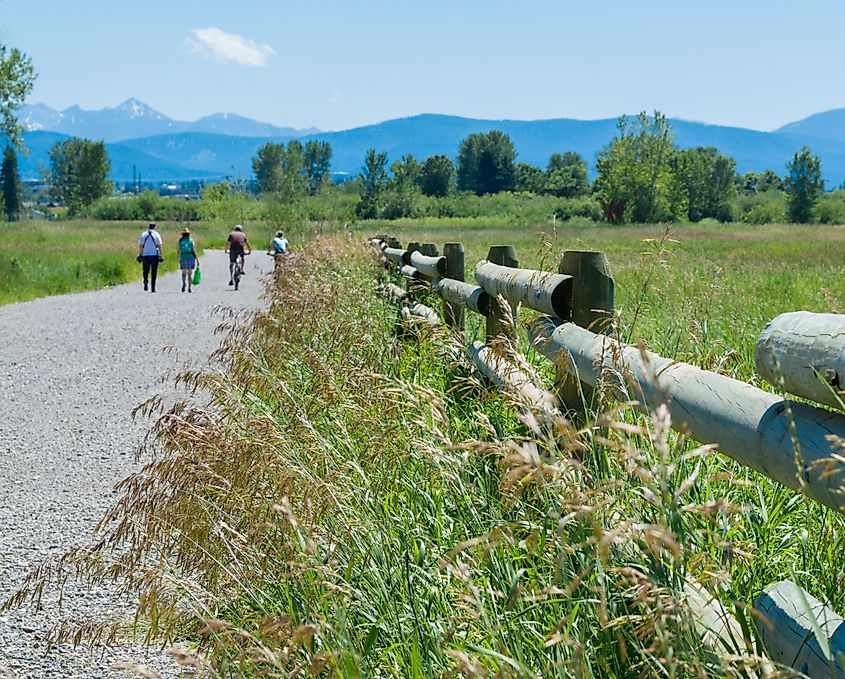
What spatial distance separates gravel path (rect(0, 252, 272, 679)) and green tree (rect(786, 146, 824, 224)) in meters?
102

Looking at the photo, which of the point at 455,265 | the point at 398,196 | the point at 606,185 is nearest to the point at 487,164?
the point at 398,196

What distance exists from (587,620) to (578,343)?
121cm

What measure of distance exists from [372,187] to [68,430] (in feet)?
331

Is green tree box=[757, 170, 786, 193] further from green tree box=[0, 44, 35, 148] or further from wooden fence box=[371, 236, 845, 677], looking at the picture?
wooden fence box=[371, 236, 845, 677]

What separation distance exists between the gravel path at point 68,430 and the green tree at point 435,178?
5349 inches

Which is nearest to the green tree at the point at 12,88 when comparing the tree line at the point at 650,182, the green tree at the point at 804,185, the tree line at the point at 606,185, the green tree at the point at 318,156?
the tree line at the point at 606,185

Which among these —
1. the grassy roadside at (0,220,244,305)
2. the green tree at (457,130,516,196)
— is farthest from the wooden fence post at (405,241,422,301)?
the green tree at (457,130,516,196)

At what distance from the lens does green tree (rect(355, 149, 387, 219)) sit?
345 ft

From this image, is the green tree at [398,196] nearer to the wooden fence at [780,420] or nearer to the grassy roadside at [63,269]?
the grassy roadside at [63,269]

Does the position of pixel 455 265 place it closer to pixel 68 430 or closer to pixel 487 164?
pixel 68 430

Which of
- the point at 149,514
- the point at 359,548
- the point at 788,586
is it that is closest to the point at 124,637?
the point at 149,514

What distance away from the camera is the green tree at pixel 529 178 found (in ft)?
536

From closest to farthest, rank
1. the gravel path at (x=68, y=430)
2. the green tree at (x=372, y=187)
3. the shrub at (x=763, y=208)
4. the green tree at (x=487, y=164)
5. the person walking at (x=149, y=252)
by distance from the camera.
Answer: the gravel path at (x=68, y=430), the person walking at (x=149, y=252), the green tree at (x=372, y=187), the shrub at (x=763, y=208), the green tree at (x=487, y=164)

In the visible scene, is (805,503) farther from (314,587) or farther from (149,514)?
(149,514)
